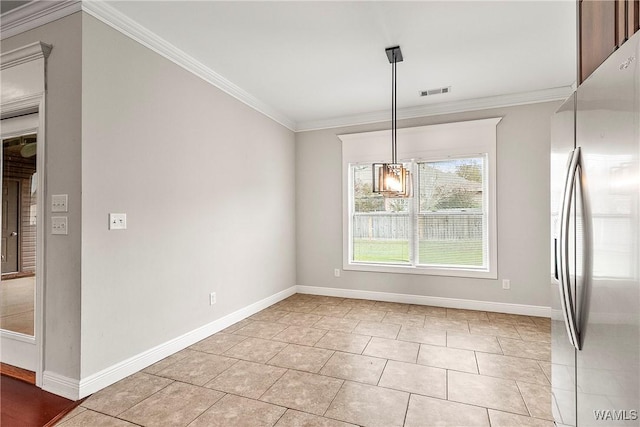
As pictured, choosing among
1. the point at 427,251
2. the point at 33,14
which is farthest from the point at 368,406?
the point at 33,14

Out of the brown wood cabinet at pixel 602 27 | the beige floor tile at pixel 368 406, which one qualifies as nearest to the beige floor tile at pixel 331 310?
the beige floor tile at pixel 368 406

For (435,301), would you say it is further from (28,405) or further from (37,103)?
(37,103)

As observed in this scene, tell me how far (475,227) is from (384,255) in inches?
52.4

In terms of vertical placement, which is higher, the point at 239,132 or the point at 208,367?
the point at 239,132

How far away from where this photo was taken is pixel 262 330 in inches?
137

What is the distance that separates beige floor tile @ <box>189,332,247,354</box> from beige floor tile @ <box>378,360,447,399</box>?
4.99 feet

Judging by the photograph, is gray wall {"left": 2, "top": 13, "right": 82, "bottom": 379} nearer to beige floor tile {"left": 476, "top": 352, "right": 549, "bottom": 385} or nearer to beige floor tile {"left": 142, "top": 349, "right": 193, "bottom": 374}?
beige floor tile {"left": 142, "top": 349, "right": 193, "bottom": 374}

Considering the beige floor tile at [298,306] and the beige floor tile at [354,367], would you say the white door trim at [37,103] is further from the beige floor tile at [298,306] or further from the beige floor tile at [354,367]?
the beige floor tile at [298,306]

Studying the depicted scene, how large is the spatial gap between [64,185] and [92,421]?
5.21 ft

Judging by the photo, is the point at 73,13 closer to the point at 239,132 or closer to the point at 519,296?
the point at 239,132

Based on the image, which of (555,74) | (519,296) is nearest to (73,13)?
(555,74)

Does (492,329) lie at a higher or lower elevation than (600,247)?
lower

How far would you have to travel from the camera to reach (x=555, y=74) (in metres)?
3.47

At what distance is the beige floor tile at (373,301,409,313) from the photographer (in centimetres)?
425
